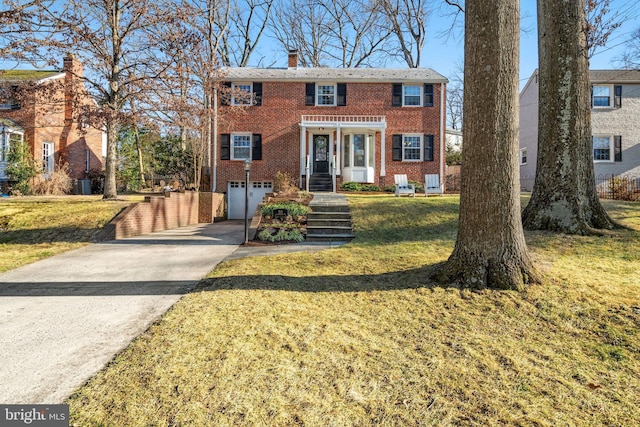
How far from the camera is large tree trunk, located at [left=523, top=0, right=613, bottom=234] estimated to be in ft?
23.0

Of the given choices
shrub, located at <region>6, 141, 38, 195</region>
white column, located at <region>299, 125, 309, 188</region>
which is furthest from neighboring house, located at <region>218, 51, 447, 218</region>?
shrub, located at <region>6, 141, 38, 195</region>

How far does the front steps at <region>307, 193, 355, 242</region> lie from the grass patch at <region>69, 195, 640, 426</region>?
3915 mm

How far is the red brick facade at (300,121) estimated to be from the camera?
19.9m

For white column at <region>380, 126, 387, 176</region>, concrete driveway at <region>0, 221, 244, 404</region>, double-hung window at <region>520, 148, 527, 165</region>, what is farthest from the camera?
double-hung window at <region>520, 148, 527, 165</region>

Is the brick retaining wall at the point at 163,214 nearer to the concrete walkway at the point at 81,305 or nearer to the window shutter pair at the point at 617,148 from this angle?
the concrete walkway at the point at 81,305

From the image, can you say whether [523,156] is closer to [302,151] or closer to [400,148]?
[400,148]

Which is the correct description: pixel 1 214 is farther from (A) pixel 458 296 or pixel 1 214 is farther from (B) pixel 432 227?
(A) pixel 458 296

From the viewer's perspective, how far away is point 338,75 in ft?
66.5

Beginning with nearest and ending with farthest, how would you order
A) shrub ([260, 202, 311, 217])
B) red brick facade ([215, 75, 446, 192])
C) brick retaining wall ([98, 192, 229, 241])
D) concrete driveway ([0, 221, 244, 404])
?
1. concrete driveway ([0, 221, 244, 404])
2. brick retaining wall ([98, 192, 229, 241])
3. shrub ([260, 202, 311, 217])
4. red brick facade ([215, 75, 446, 192])

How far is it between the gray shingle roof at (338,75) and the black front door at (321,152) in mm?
3065

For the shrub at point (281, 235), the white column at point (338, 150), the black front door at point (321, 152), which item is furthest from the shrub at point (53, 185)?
the shrub at point (281, 235)

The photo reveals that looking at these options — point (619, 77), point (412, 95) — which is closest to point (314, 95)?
point (412, 95)

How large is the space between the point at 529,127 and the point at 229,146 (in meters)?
18.6

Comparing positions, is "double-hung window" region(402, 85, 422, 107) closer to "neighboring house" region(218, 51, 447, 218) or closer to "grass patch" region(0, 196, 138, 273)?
"neighboring house" region(218, 51, 447, 218)
